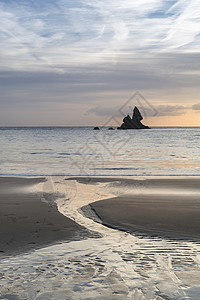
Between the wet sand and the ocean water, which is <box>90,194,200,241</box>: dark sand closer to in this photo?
the wet sand

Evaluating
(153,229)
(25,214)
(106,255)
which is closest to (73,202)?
(25,214)

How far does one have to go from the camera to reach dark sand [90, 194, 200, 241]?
7188 mm

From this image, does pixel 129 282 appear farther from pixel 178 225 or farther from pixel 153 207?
pixel 153 207

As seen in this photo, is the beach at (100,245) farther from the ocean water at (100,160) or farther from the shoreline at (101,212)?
the ocean water at (100,160)

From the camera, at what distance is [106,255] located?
5492mm

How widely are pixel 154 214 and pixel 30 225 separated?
10.2 feet

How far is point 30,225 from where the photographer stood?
296 inches

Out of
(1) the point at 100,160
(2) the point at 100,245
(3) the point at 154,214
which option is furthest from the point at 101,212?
(1) the point at 100,160

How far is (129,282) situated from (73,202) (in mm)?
5919

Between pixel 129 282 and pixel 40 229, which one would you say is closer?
pixel 129 282

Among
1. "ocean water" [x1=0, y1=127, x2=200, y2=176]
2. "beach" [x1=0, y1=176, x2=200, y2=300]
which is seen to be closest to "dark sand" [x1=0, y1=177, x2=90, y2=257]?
"beach" [x1=0, y1=176, x2=200, y2=300]

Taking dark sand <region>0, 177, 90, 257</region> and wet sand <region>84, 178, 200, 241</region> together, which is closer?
dark sand <region>0, 177, 90, 257</region>

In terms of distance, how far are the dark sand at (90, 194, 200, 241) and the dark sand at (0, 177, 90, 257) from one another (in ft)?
3.54

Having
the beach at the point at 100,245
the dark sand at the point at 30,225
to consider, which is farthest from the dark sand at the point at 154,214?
the dark sand at the point at 30,225
